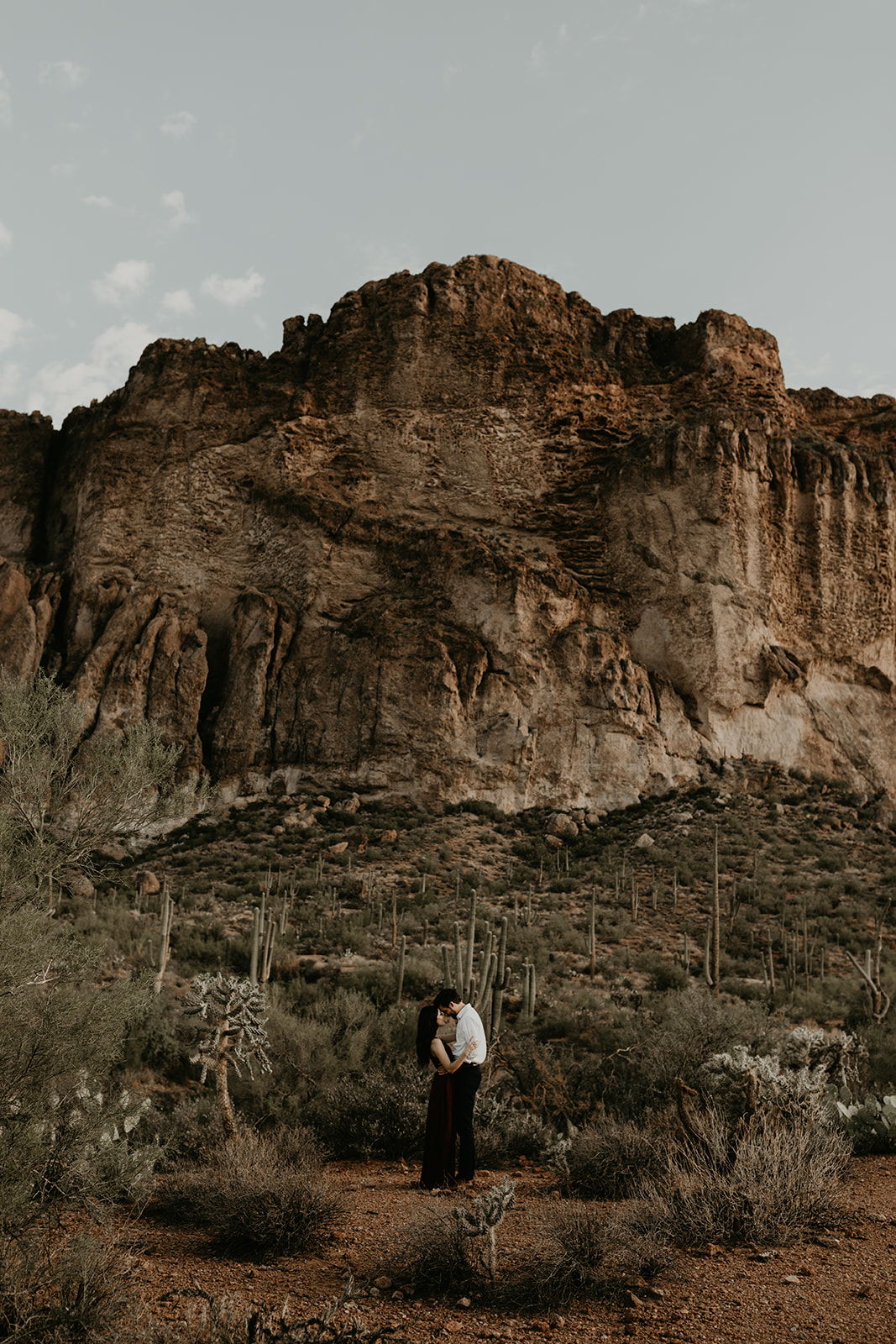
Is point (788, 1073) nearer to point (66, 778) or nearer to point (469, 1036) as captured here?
point (469, 1036)

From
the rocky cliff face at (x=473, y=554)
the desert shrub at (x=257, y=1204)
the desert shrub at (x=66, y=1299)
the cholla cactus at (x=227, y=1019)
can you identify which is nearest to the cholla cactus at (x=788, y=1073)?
the desert shrub at (x=257, y=1204)

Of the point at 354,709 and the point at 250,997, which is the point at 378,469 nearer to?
the point at 354,709

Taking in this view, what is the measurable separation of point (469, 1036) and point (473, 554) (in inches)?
1097

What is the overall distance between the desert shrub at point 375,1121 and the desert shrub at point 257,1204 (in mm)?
1695

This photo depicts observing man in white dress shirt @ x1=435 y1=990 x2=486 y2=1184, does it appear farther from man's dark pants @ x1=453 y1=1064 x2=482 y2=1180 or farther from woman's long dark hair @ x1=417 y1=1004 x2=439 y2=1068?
woman's long dark hair @ x1=417 y1=1004 x2=439 y2=1068

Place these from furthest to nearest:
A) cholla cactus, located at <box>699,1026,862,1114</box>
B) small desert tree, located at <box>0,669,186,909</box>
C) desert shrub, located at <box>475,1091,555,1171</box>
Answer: small desert tree, located at <box>0,669,186,909</box> < desert shrub, located at <box>475,1091,555,1171</box> < cholla cactus, located at <box>699,1026,862,1114</box>

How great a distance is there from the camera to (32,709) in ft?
33.2

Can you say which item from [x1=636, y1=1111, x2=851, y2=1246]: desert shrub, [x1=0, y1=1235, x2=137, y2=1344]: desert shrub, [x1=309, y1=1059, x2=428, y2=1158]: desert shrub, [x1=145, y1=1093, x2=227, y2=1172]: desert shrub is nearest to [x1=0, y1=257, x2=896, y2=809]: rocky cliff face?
[x1=309, y1=1059, x2=428, y2=1158]: desert shrub

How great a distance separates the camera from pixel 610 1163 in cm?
595

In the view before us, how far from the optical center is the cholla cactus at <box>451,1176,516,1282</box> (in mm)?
4273

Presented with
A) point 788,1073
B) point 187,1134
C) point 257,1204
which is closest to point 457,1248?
point 257,1204

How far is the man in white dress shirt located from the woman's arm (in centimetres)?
3

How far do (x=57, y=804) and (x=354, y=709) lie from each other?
21957 millimetres

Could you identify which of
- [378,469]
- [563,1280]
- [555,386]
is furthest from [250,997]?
[555,386]
